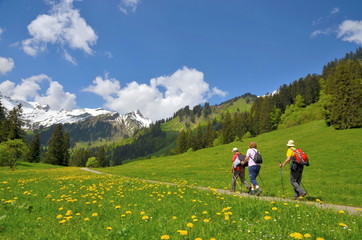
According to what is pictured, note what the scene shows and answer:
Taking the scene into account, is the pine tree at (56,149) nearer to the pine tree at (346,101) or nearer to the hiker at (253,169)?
the hiker at (253,169)

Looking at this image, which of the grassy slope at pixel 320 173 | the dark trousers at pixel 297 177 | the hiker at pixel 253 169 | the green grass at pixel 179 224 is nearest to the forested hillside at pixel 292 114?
the grassy slope at pixel 320 173

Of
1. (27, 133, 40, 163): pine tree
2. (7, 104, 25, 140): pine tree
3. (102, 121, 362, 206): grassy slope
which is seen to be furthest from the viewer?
(27, 133, 40, 163): pine tree

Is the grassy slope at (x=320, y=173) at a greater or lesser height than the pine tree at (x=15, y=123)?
lesser

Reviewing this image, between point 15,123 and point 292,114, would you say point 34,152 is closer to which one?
point 15,123

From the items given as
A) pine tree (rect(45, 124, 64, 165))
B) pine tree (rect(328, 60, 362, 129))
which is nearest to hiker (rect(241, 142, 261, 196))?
pine tree (rect(328, 60, 362, 129))

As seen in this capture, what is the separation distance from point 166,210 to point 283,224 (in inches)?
125

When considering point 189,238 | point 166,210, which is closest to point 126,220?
point 166,210

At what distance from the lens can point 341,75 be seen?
56406 millimetres

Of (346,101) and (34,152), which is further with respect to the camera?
(34,152)

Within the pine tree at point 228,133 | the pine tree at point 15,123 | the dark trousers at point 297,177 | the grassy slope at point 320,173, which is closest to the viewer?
the dark trousers at point 297,177

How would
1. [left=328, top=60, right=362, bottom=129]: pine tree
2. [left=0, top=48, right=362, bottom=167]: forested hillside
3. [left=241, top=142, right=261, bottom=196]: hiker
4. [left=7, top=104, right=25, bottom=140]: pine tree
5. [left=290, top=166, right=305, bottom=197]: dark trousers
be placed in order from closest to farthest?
[left=290, top=166, right=305, bottom=197]: dark trousers
[left=241, top=142, right=261, bottom=196]: hiker
[left=328, top=60, right=362, bottom=129]: pine tree
[left=0, top=48, right=362, bottom=167]: forested hillside
[left=7, top=104, right=25, bottom=140]: pine tree

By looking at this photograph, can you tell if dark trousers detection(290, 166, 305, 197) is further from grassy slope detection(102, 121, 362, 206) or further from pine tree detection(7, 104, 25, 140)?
pine tree detection(7, 104, 25, 140)

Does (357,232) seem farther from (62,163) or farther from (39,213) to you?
(62,163)

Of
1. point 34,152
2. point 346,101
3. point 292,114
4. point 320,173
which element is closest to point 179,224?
point 320,173
